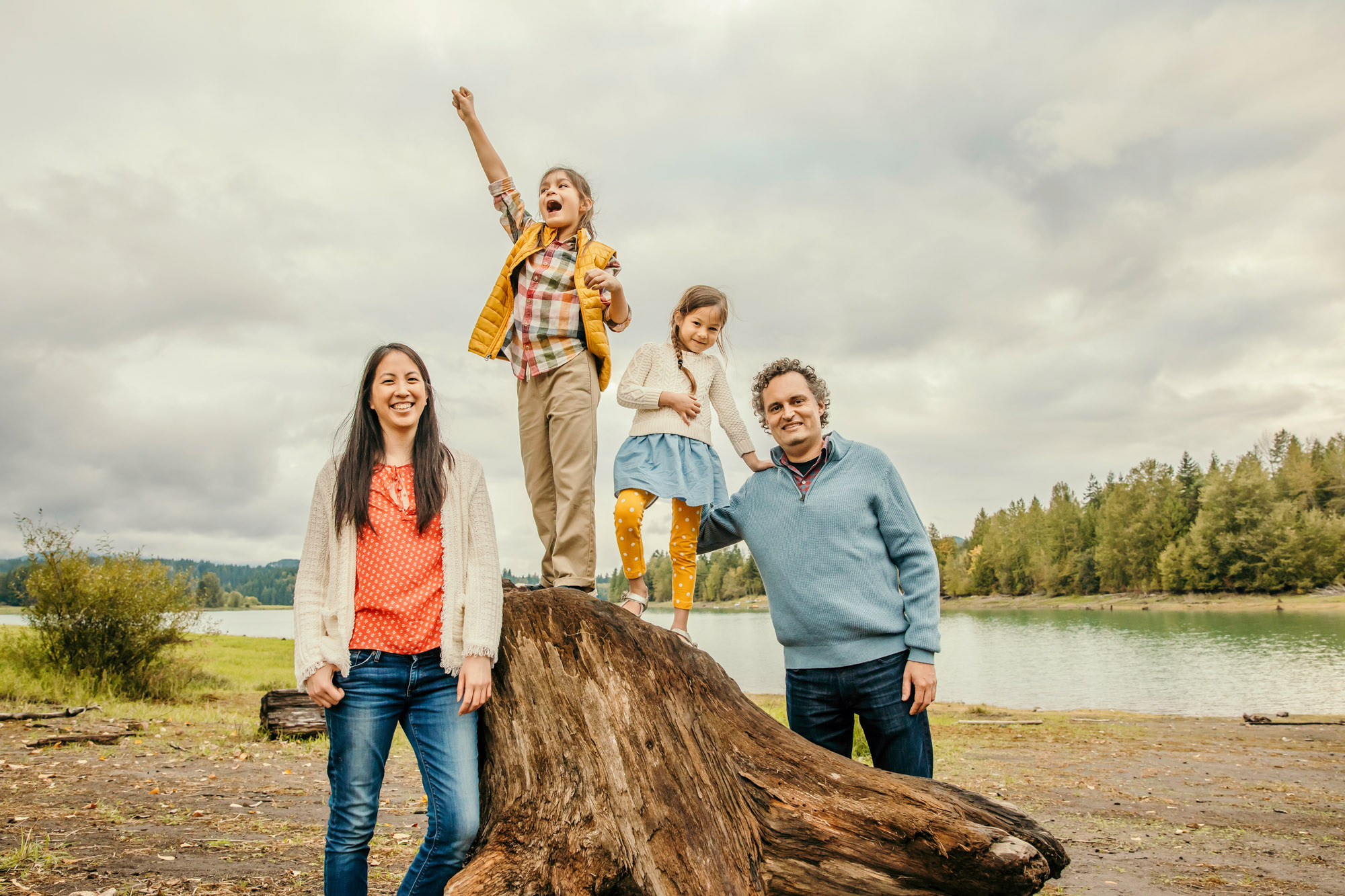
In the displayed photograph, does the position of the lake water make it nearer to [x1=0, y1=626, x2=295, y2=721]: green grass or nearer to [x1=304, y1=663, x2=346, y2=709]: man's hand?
[x1=0, y1=626, x2=295, y2=721]: green grass

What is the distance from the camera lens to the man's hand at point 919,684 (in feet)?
10.8

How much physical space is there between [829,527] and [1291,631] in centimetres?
4616

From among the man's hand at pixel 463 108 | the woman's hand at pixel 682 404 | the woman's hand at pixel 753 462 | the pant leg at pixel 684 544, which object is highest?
the man's hand at pixel 463 108

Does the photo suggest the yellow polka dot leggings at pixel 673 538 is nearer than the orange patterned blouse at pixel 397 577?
No

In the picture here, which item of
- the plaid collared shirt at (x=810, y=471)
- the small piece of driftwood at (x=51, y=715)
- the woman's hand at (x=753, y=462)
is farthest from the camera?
the small piece of driftwood at (x=51, y=715)

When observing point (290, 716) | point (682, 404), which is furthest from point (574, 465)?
point (290, 716)

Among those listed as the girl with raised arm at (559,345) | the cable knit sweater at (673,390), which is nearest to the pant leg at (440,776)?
the girl with raised arm at (559,345)

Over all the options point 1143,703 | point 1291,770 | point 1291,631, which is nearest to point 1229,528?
point 1291,631

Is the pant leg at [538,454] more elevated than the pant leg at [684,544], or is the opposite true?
the pant leg at [538,454]

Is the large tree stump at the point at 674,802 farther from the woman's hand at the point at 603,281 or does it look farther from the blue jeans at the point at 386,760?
the woman's hand at the point at 603,281

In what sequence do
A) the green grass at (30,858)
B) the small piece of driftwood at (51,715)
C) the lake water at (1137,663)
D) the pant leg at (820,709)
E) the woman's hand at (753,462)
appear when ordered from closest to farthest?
the pant leg at (820,709)
the green grass at (30,858)
the woman's hand at (753,462)
the small piece of driftwood at (51,715)
the lake water at (1137,663)

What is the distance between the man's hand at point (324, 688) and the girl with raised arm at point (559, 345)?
1778mm

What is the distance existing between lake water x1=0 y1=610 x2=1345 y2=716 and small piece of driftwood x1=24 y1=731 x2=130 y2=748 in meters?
6.76

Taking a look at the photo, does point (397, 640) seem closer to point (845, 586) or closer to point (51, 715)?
point (845, 586)
